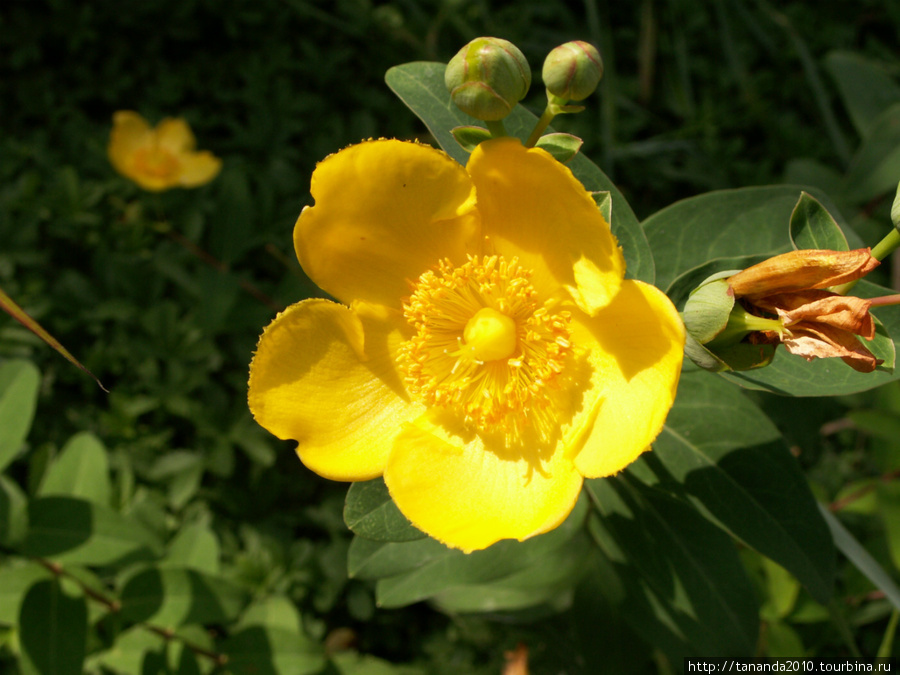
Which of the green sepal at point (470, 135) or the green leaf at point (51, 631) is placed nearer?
A: the green sepal at point (470, 135)

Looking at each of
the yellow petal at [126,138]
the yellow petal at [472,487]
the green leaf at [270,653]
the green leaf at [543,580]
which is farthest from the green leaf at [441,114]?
the yellow petal at [126,138]

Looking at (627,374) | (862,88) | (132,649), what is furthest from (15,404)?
(862,88)

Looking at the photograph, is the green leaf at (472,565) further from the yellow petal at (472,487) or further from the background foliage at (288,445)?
the yellow petal at (472,487)

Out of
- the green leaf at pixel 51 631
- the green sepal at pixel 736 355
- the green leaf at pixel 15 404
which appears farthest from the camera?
the green leaf at pixel 15 404

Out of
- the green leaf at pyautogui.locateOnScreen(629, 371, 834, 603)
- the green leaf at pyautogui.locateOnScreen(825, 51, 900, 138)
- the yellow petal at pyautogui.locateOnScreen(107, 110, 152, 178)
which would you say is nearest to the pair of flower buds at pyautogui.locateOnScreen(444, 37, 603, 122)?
the green leaf at pyautogui.locateOnScreen(629, 371, 834, 603)

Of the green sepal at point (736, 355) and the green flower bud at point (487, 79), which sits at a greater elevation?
the green flower bud at point (487, 79)

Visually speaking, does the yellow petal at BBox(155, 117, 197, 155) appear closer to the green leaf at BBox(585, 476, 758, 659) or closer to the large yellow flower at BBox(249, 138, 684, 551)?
Answer: the large yellow flower at BBox(249, 138, 684, 551)
